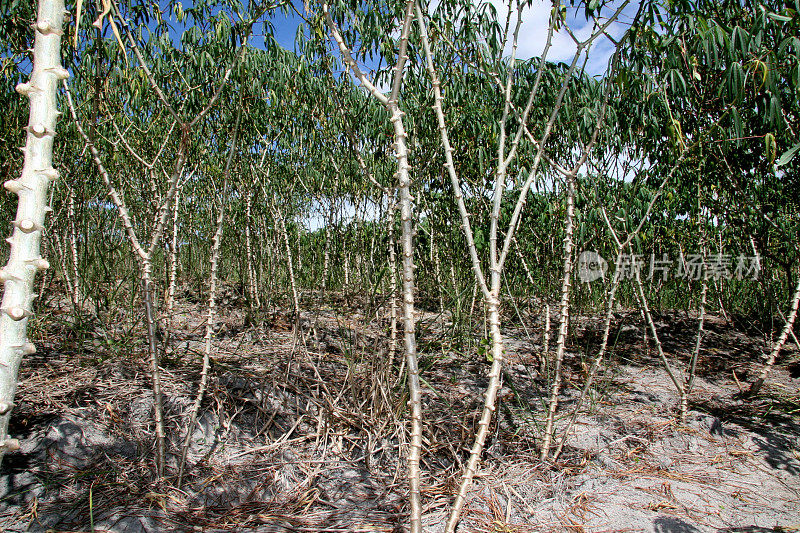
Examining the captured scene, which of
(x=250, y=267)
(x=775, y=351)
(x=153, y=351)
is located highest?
(x=250, y=267)

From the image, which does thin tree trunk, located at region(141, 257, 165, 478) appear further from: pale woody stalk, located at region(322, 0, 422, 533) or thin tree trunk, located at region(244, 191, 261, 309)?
thin tree trunk, located at region(244, 191, 261, 309)

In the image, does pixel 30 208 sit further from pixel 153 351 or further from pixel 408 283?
pixel 153 351

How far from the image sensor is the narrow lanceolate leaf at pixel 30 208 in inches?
24.5

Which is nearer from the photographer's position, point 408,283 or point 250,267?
point 408,283

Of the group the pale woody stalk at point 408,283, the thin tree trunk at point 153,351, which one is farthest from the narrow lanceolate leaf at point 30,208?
the thin tree trunk at point 153,351

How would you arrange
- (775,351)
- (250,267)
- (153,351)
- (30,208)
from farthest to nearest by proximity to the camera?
1. (250,267)
2. (775,351)
3. (153,351)
4. (30,208)

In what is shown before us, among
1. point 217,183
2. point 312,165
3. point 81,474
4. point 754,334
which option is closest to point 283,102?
point 312,165

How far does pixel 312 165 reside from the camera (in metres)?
4.86

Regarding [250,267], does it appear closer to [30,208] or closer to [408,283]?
[408,283]

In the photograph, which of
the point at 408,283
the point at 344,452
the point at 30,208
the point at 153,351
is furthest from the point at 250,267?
the point at 30,208

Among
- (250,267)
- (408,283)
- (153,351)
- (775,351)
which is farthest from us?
(250,267)

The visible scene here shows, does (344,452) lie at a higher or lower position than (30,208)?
lower

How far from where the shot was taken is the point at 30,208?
2.12ft

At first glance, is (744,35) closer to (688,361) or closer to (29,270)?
(29,270)
